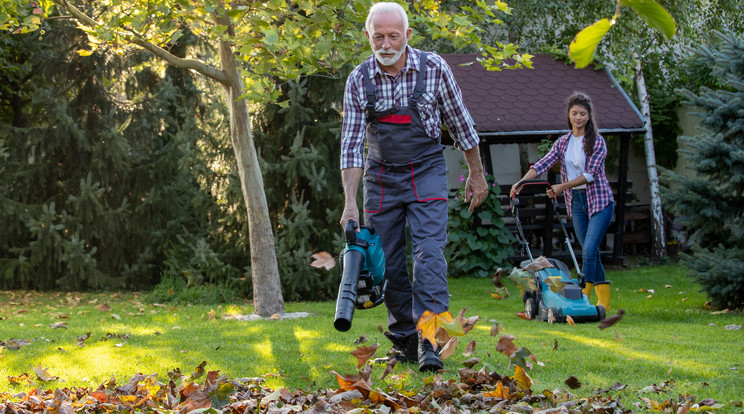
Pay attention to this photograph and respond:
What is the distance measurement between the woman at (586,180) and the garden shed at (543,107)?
479cm

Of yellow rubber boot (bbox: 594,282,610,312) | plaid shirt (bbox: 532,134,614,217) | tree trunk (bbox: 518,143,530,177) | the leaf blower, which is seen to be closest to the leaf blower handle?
the leaf blower

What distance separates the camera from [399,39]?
3.77 metres

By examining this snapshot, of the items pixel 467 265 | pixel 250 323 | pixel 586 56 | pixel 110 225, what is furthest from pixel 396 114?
pixel 110 225

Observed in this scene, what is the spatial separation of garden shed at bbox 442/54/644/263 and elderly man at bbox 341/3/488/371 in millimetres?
7393

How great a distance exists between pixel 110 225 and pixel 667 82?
11101 millimetres

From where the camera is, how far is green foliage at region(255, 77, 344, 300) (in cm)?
936

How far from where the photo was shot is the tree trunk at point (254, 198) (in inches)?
290

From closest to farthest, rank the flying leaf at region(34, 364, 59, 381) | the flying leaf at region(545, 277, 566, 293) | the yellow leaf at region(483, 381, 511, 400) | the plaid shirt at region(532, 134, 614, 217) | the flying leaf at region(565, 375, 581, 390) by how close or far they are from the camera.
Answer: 1. the yellow leaf at region(483, 381, 511, 400)
2. the flying leaf at region(565, 375, 581, 390)
3. the flying leaf at region(34, 364, 59, 381)
4. the flying leaf at region(545, 277, 566, 293)
5. the plaid shirt at region(532, 134, 614, 217)

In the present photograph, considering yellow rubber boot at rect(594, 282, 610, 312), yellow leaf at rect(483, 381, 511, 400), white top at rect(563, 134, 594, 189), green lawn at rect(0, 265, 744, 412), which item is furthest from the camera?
yellow rubber boot at rect(594, 282, 610, 312)

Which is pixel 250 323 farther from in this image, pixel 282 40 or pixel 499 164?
pixel 499 164

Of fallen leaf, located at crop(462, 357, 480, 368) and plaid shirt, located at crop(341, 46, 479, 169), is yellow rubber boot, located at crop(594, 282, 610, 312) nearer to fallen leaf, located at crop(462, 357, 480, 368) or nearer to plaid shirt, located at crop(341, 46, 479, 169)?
fallen leaf, located at crop(462, 357, 480, 368)

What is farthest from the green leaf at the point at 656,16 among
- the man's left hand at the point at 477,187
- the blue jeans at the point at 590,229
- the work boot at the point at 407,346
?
the blue jeans at the point at 590,229

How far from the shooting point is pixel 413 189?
3.98 metres

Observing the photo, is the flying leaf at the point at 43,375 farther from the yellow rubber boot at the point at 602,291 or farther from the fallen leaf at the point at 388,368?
the yellow rubber boot at the point at 602,291
